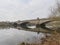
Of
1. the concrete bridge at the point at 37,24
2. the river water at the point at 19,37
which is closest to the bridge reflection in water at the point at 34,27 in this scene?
the concrete bridge at the point at 37,24

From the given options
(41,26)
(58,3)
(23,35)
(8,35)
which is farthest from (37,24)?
(58,3)

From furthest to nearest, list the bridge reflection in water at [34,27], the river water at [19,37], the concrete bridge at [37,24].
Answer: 1. the concrete bridge at [37,24]
2. the bridge reflection in water at [34,27]
3. the river water at [19,37]

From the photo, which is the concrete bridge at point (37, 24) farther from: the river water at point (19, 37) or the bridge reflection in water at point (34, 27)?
the river water at point (19, 37)

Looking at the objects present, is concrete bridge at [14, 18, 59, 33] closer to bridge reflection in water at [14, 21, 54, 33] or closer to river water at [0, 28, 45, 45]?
bridge reflection in water at [14, 21, 54, 33]

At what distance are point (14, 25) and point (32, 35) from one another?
2.96 m

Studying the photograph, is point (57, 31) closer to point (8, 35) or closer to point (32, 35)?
point (32, 35)

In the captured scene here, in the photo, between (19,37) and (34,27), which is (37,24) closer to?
(34,27)

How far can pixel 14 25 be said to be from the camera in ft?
50.5

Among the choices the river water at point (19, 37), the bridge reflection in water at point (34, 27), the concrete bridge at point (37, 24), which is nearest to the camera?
the river water at point (19, 37)

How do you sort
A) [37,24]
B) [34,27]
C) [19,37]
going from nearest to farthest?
[19,37], [37,24], [34,27]

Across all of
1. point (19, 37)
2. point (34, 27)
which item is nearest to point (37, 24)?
point (34, 27)

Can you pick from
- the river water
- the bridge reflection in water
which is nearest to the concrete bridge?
the bridge reflection in water

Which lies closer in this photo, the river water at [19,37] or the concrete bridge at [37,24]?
the river water at [19,37]

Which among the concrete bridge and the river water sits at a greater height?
the concrete bridge
